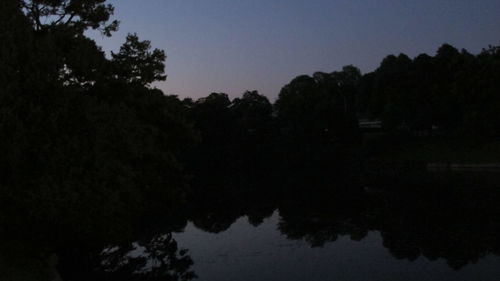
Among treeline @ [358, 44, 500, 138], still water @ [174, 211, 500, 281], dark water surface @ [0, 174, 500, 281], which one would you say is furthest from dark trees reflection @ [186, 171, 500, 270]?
treeline @ [358, 44, 500, 138]

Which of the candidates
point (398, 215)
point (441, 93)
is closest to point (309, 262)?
point (398, 215)

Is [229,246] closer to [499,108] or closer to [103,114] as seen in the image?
[103,114]

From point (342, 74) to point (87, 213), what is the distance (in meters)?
139

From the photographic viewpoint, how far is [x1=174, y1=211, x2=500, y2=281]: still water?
22016mm

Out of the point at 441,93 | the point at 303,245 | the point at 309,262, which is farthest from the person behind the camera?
the point at 441,93

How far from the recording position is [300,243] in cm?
2866

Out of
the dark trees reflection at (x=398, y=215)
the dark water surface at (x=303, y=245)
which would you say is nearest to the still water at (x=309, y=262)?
the dark water surface at (x=303, y=245)

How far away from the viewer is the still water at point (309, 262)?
22.0m

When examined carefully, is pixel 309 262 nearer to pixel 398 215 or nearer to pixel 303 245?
pixel 303 245

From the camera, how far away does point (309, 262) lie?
24.5 metres

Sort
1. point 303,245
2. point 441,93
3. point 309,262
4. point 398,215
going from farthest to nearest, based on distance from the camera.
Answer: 1. point 441,93
2. point 398,215
3. point 303,245
4. point 309,262

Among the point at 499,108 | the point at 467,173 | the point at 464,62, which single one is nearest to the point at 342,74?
the point at 464,62

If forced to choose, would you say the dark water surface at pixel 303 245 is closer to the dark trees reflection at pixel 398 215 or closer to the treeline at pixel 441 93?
the dark trees reflection at pixel 398 215

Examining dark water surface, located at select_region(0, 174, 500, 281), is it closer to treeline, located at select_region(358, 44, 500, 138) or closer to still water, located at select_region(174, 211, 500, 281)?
still water, located at select_region(174, 211, 500, 281)
